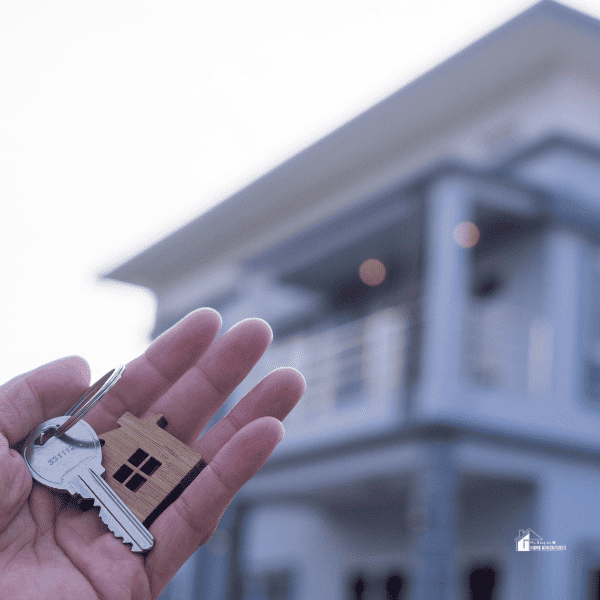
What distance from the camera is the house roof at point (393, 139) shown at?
7590mm

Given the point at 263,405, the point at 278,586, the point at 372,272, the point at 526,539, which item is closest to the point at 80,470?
the point at 263,405

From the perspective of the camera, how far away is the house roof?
759 centimetres

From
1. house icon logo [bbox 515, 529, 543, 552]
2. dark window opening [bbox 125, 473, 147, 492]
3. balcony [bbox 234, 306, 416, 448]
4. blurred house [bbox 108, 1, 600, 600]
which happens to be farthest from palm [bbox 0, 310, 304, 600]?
house icon logo [bbox 515, 529, 543, 552]

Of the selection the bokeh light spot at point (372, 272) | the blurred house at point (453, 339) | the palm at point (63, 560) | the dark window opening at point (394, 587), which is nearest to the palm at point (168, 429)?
the palm at point (63, 560)

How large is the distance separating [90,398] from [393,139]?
329 inches

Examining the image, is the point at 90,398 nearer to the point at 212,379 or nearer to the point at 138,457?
the point at 138,457

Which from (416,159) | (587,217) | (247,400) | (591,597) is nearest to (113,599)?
(247,400)

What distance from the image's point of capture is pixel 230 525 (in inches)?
345

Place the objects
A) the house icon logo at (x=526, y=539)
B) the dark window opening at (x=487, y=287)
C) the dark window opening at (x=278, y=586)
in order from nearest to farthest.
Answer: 1. the house icon logo at (x=526, y=539)
2. the dark window opening at (x=487, y=287)
3. the dark window opening at (x=278, y=586)

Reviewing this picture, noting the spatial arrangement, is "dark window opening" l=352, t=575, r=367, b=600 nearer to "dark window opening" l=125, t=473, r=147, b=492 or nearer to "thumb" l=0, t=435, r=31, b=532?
"dark window opening" l=125, t=473, r=147, b=492

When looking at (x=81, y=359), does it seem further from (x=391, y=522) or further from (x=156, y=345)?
(x=391, y=522)

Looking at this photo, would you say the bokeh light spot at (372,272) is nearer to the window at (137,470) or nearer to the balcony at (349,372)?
the balcony at (349,372)

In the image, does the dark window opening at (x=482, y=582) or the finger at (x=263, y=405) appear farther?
the dark window opening at (x=482, y=582)

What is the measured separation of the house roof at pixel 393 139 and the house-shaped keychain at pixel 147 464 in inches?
199
